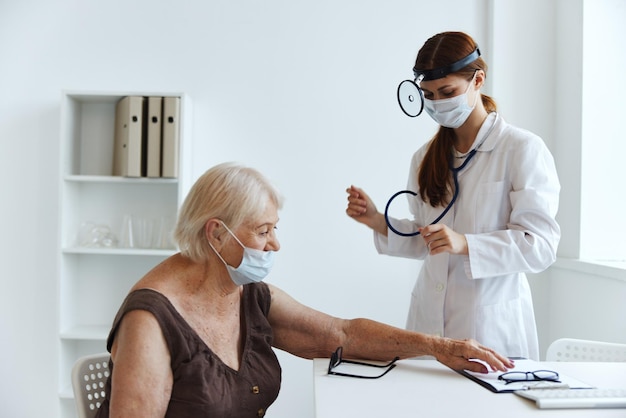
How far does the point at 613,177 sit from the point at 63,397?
2.59 m

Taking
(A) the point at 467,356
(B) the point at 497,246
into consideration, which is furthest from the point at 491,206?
(A) the point at 467,356

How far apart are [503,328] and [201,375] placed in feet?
2.97

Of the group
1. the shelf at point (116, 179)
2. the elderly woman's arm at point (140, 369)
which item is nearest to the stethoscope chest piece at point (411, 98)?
the elderly woman's arm at point (140, 369)

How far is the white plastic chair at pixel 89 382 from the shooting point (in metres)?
1.56

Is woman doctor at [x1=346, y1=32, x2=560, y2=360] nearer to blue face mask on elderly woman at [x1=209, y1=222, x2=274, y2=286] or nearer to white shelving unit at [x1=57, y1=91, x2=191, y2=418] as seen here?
blue face mask on elderly woman at [x1=209, y1=222, x2=274, y2=286]

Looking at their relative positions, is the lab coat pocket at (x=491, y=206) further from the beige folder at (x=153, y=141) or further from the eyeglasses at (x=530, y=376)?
the beige folder at (x=153, y=141)

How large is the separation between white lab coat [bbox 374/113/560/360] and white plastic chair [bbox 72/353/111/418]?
3.08ft

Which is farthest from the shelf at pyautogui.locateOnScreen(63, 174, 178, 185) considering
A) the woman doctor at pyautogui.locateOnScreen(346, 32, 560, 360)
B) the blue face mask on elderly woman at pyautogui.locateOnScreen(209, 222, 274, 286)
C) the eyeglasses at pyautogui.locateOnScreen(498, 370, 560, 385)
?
the eyeglasses at pyautogui.locateOnScreen(498, 370, 560, 385)

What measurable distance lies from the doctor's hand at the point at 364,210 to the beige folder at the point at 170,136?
107cm

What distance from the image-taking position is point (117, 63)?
3234 mm

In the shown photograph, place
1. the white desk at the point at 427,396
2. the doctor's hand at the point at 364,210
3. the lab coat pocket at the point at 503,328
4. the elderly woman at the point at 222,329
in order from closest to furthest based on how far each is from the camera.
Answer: the white desk at the point at 427,396 < the elderly woman at the point at 222,329 < the lab coat pocket at the point at 503,328 < the doctor's hand at the point at 364,210

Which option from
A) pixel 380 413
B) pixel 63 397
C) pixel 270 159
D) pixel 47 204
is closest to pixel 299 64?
pixel 270 159

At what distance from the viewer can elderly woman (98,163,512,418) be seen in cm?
138

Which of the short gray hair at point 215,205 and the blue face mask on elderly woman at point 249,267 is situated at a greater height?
the short gray hair at point 215,205
